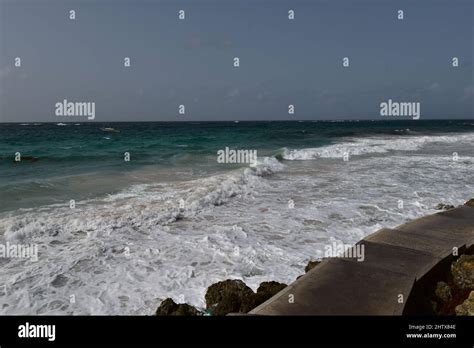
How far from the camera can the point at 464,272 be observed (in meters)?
4.60

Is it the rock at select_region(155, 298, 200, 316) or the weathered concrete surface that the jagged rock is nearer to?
the weathered concrete surface

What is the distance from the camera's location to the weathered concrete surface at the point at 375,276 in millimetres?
3779

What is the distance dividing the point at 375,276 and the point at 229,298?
1.81 meters

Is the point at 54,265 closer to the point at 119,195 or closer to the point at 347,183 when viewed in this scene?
the point at 119,195

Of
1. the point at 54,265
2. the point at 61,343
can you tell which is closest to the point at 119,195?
the point at 54,265

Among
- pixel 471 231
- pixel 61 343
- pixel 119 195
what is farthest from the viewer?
pixel 119 195

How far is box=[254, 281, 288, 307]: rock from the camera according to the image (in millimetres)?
4422

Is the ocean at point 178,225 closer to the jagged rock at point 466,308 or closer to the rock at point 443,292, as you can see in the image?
the rock at point 443,292

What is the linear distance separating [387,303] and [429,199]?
25.1 ft

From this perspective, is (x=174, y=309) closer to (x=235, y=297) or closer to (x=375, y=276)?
(x=235, y=297)

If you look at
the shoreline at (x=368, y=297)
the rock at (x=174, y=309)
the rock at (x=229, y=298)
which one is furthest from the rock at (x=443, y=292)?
the rock at (x=174, y=309)

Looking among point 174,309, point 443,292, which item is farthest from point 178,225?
point 443,292

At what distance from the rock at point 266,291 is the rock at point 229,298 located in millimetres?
62

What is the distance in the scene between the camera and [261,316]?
3588 millimetres
